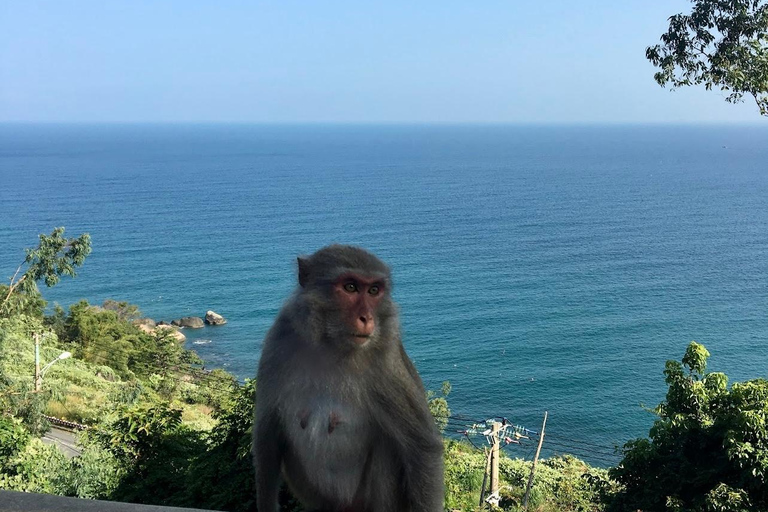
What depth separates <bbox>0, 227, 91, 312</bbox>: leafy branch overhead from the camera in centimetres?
Result: 2092

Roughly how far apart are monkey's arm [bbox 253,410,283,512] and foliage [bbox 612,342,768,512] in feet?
23.8

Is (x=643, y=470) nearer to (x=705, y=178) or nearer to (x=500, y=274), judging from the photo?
(x=500, y=274)

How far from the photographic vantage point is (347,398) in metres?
3.04

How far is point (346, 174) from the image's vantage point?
394ft

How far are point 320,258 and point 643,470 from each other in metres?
8.73

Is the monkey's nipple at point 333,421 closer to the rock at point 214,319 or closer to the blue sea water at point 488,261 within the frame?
the blue sea water at point 488,261

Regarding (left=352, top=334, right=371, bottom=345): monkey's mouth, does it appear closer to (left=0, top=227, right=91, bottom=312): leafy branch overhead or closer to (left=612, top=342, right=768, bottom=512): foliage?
(left=612, top=342, right=768, bottom=512): foliage

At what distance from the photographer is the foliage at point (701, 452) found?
8711mm

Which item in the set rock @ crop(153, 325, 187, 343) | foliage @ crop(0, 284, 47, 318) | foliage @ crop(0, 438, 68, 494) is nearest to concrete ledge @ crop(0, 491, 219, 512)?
foliage @ crop(0, 438, 68, 494)

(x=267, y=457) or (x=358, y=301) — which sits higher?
(x=358, y=301)

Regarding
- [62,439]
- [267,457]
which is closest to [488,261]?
[62,439]

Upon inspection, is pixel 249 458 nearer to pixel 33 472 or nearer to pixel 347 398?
pixel 33 472

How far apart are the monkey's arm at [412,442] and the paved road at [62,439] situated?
609 inches

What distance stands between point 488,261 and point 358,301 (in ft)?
189
